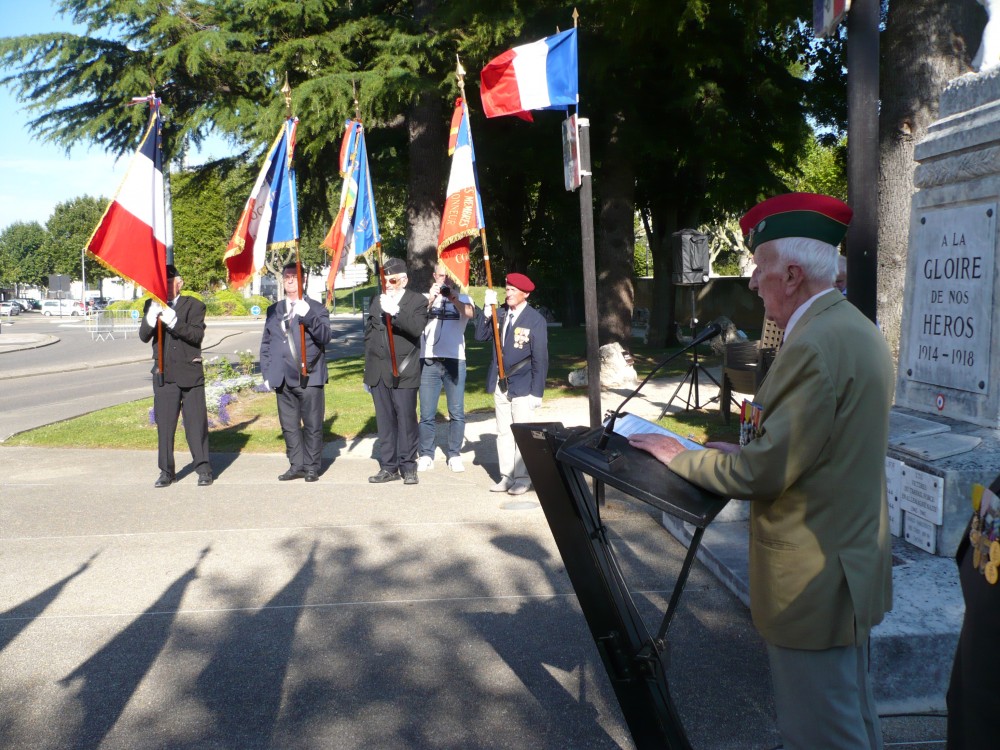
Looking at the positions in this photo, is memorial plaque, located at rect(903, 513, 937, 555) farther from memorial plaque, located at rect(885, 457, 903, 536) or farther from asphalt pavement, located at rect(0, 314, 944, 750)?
asphalt pavement, located at rect(0, 314, 944, 750)

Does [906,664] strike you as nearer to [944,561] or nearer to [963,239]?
[944,561]

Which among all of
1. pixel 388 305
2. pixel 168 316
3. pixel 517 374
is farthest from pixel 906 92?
pixel 168 316

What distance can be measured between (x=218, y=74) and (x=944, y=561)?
16808mm

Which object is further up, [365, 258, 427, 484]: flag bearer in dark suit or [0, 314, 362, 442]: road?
[365, 258, 427, 484]: flag bearer in dark suit

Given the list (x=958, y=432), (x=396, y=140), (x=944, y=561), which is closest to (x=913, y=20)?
(x=958, y=432)

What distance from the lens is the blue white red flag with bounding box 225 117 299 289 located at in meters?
9.03

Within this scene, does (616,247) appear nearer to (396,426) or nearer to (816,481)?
(396,426)

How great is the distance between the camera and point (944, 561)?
445 centimetres

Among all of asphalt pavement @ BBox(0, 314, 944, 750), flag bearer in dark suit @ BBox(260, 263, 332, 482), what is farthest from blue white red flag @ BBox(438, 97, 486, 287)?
asphalt pavement @ BBox(0, 314, 944, 750)

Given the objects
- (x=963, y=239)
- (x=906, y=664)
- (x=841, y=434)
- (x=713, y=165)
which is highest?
(x=713, y=165)

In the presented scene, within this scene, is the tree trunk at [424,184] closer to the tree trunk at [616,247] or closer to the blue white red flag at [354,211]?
the tree trunk at [616,247]

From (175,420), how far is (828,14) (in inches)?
263

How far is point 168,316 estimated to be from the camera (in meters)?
8.48

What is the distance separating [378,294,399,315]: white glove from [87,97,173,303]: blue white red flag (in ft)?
6.63
